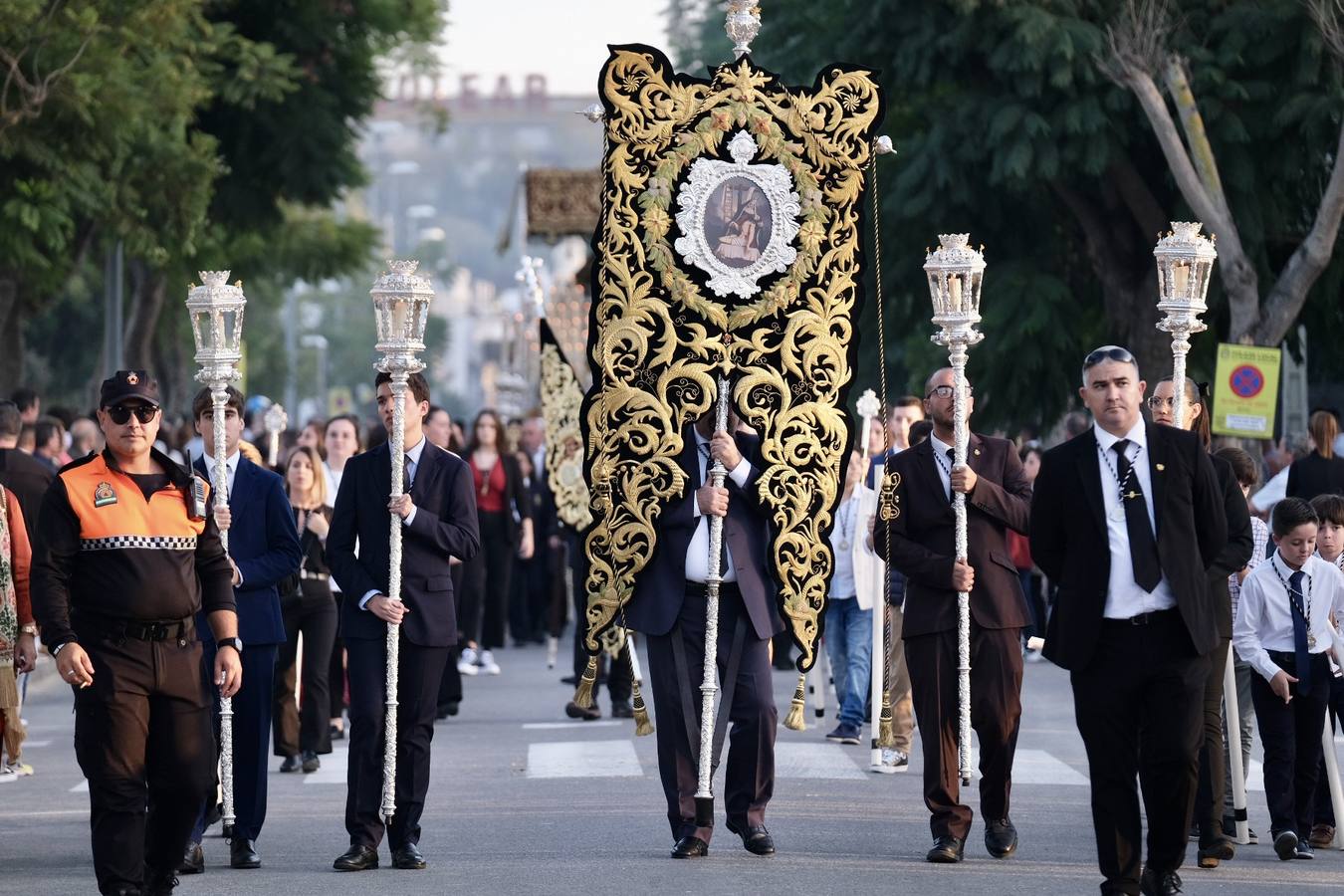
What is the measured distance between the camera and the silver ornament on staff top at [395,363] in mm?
10812

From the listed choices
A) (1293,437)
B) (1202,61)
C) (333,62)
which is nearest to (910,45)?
(1202,61)

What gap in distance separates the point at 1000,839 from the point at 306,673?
5271 millimetres

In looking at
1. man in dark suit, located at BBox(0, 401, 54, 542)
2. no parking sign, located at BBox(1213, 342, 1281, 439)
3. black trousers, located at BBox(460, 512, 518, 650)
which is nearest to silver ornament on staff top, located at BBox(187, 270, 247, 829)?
man in dark suit, located at BBox(0, 401, 54, 542)

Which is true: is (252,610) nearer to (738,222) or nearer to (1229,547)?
(738,222)

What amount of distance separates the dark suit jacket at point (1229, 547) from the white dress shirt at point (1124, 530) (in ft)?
→ 1.37

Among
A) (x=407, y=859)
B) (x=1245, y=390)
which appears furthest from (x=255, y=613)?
(x=1245, y=390)

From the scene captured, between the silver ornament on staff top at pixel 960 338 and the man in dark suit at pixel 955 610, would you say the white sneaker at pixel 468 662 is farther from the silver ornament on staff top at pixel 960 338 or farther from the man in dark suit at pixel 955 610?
the man in dark suit at pixel 955 610

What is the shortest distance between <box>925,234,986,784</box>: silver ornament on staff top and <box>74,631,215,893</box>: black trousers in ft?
11.0

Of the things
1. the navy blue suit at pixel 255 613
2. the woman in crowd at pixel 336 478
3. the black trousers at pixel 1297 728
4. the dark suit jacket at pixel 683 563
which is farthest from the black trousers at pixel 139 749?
the woman in crowd at pixel 336 478

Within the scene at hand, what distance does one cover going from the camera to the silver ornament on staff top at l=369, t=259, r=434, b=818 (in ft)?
35.5

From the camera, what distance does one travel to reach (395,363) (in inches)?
443

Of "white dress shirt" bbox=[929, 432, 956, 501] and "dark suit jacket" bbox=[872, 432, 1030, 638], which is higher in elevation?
"white dress shirt" bbox=[929, 432, 956, 501]

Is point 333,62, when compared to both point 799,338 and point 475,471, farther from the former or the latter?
point 799,338

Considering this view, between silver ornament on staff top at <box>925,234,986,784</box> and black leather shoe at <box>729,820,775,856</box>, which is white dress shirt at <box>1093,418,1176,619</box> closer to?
silver ornament on staff top at <box>925,234,986,784</box>
